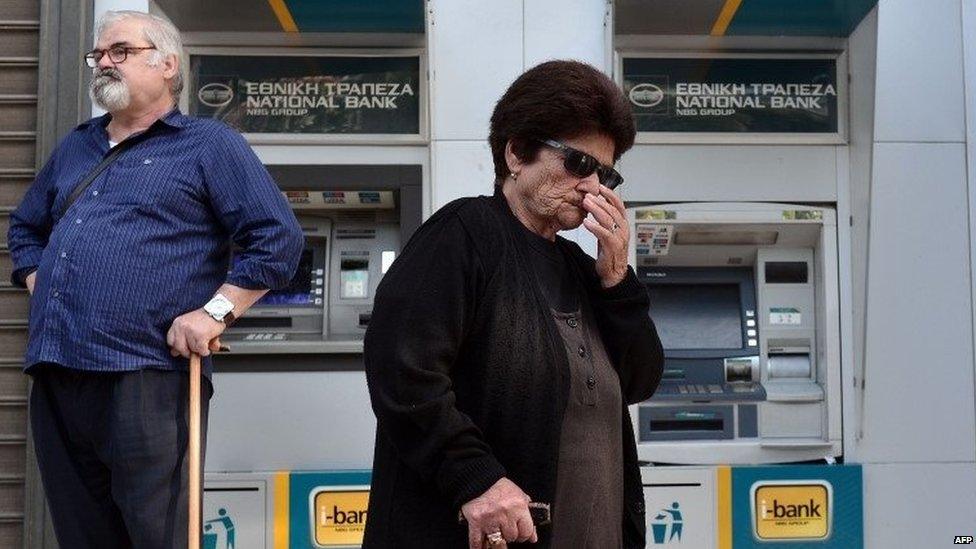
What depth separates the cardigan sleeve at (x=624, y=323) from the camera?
8.12 ft

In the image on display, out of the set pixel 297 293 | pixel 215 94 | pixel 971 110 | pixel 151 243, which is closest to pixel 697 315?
pixel 971 110

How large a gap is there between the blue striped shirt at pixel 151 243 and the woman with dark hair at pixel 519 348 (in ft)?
3.00

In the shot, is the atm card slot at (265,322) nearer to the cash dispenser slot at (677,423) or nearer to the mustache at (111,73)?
the cash dispenser slot at (677,423)

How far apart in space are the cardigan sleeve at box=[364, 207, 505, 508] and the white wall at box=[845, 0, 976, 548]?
3.18 meters

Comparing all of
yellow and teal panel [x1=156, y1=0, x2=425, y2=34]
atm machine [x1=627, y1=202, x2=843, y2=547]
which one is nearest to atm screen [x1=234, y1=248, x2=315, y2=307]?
yellow and teal panel [x1=156, y1=0, x2=425, y2=34]

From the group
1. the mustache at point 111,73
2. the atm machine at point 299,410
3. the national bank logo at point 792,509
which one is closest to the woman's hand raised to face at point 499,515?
the mustache at point 111,73

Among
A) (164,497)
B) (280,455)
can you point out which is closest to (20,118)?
(280,455)

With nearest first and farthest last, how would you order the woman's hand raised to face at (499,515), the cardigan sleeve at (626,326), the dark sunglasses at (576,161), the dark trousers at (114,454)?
1. the woman's hand raised to face at (499,515)
2. the dark sunglasses at (576,161)
3. the cardigan sleeve at (626,326)
4. the dark trousers at (114,454)

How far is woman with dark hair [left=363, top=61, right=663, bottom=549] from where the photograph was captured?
216 cm

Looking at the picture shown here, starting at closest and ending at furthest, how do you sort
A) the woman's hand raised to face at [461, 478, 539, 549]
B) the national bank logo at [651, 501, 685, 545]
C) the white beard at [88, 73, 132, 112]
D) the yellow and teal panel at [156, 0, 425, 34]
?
the woman's hand raised to face at [461, 478, 539, 549] < the white beard at [88, 73, 132, 112] < the yellow and teal panel at [156, 0, 425, 34] < the national bank logo at [651, 501, 685, 545]

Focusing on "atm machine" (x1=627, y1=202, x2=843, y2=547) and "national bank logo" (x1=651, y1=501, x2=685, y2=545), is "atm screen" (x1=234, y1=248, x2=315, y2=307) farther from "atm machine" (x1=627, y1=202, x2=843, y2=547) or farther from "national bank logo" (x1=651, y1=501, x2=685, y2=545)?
"national bank logo" (x1=651, y1=501, x2=685, y2=545)

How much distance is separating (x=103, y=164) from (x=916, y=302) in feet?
11.0

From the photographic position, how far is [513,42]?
4.99m

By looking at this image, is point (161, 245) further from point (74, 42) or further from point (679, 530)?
point (679, 530)
